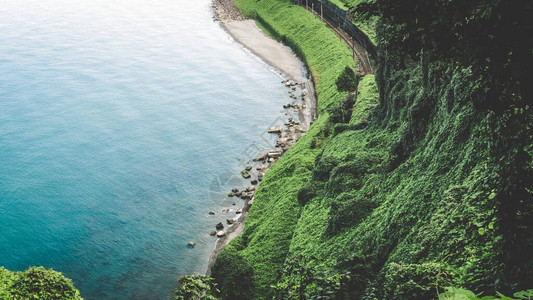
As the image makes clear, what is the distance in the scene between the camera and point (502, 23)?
9.94 metres

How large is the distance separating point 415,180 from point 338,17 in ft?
179

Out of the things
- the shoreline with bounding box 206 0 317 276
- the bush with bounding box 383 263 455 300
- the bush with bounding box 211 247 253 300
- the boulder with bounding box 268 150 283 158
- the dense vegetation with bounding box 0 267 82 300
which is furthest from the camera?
the boulder with bounding box 268 150 283 158

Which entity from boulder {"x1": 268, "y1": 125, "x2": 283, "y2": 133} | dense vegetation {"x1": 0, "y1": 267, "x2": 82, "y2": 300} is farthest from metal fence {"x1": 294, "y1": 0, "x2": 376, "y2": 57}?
dense vegetation {"x1": 0, "y1": 267, "x2": 82, "y2": 300}

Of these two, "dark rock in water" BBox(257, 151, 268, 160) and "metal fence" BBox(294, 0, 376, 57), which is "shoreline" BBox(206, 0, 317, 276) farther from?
"metal fence" BBox(294, 0, 376, 57)

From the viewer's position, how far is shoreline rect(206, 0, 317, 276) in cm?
3877

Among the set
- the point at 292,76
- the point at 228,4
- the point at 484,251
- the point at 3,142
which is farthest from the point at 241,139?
the point at 228,4

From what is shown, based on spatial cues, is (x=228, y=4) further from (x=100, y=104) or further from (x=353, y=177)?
(x=353, y=177)

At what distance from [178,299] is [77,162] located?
37.7 meters

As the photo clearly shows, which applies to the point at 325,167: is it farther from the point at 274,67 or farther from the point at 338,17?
the point at 338,17

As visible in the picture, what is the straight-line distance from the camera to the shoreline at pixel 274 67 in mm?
38769

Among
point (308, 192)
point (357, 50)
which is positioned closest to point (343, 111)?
point (308, 192)

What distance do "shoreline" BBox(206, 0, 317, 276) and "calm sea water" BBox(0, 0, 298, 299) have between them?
1586mm

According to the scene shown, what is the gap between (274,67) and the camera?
2766 inches

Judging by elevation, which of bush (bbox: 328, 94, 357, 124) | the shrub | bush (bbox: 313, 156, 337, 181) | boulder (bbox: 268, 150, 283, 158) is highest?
the shrub
